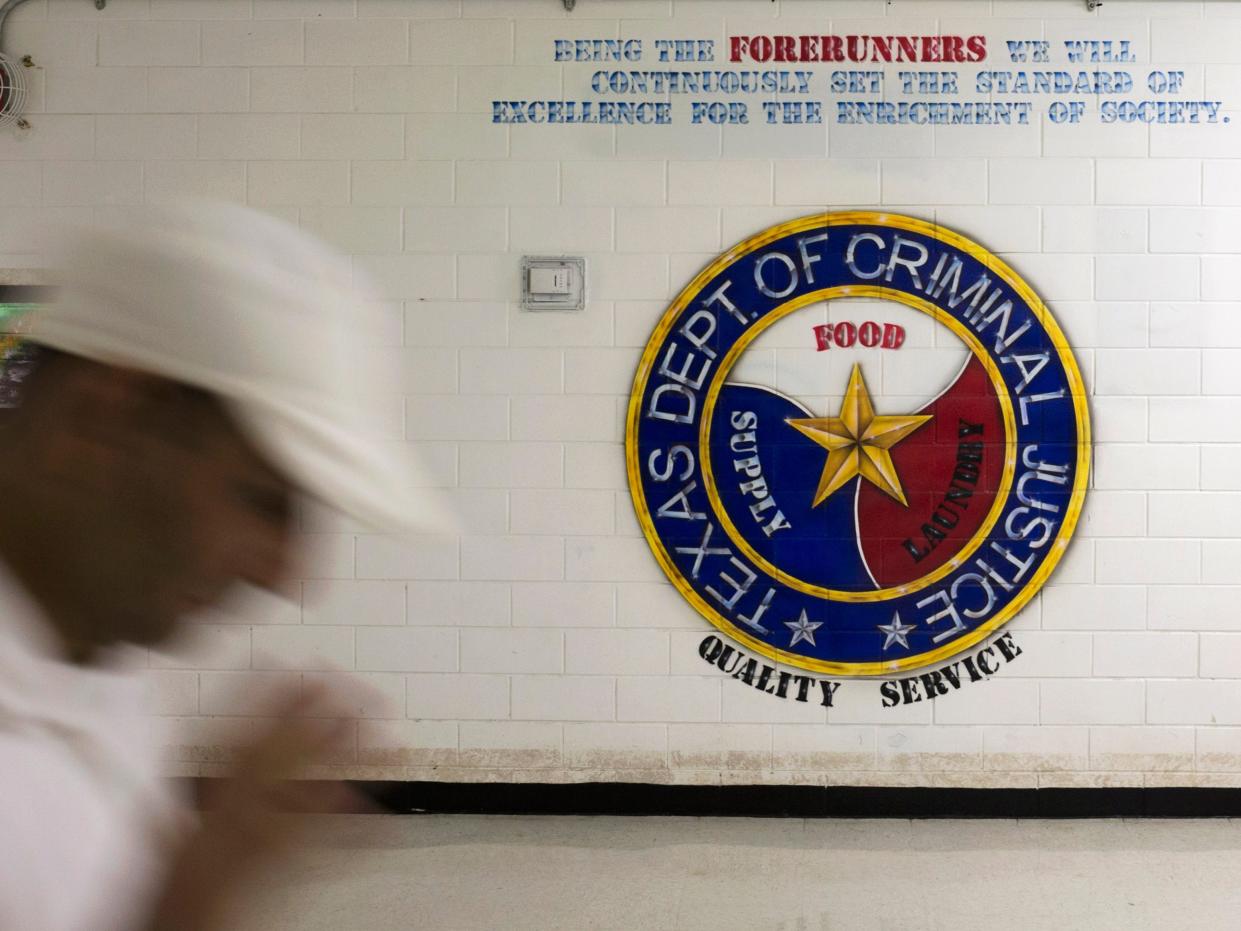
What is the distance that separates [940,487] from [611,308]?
1.31 m

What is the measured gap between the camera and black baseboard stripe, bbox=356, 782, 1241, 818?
429cm

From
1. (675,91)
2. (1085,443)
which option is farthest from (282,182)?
(1085,443)

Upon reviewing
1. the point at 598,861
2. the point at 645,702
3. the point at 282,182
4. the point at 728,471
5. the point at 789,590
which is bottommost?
the point at 598,861

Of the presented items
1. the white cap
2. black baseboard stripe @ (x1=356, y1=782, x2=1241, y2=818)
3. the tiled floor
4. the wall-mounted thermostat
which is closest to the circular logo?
the wall-mounted thermostat

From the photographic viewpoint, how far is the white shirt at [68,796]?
62cm

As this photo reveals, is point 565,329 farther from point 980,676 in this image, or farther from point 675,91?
point 980,676

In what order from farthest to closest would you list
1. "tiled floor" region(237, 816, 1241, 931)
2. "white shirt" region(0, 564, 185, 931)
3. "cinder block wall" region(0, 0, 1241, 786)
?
"cinder block wall" region(0, 0, 1241, 786) < "tiled floor" region(237, 816, 1241, 931) < "white shirt" region(0, 564, 185, 931)

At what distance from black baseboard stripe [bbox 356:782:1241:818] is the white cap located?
3.75 meters

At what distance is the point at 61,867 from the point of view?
0.63 m

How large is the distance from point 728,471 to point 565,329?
0.76m

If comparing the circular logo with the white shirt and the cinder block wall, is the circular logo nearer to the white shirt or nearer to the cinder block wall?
the cinder block wall

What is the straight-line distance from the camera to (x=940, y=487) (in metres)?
4.25

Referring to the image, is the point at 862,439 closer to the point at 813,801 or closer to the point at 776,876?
the point at 813,801

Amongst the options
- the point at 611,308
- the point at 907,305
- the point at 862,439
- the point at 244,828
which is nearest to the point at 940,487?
the point at 862,439
